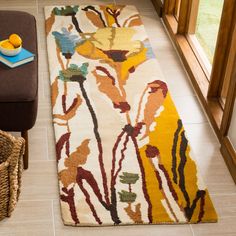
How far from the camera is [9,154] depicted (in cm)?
252

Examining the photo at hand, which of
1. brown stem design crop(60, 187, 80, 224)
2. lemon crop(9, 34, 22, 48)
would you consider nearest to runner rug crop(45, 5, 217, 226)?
brown stem design crop(60, 187, 80, 224)

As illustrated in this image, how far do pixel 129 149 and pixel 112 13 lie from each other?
61.0 inches

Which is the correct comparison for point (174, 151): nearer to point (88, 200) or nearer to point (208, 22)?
point (88, 200)

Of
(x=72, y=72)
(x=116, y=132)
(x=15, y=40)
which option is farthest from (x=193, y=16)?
(x=15, y=40)

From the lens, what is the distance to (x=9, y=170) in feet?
7.90

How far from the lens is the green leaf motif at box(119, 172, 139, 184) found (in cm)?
277

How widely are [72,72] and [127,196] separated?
1.08 m

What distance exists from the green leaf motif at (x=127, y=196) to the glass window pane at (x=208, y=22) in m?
1.38

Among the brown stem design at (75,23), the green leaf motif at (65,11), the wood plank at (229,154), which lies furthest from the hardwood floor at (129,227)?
the green leaf motif at (65,11)

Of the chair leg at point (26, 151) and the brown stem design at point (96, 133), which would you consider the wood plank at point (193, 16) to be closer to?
the brown stem design at point (96, 133)

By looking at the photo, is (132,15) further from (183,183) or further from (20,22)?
(183,183)

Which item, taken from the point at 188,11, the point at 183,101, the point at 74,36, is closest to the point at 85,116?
the point at 183,101

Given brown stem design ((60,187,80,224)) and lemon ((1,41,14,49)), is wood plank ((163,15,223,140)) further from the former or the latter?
lemon ((1,41,14,49))

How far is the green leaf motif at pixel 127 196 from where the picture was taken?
8.77 feet
